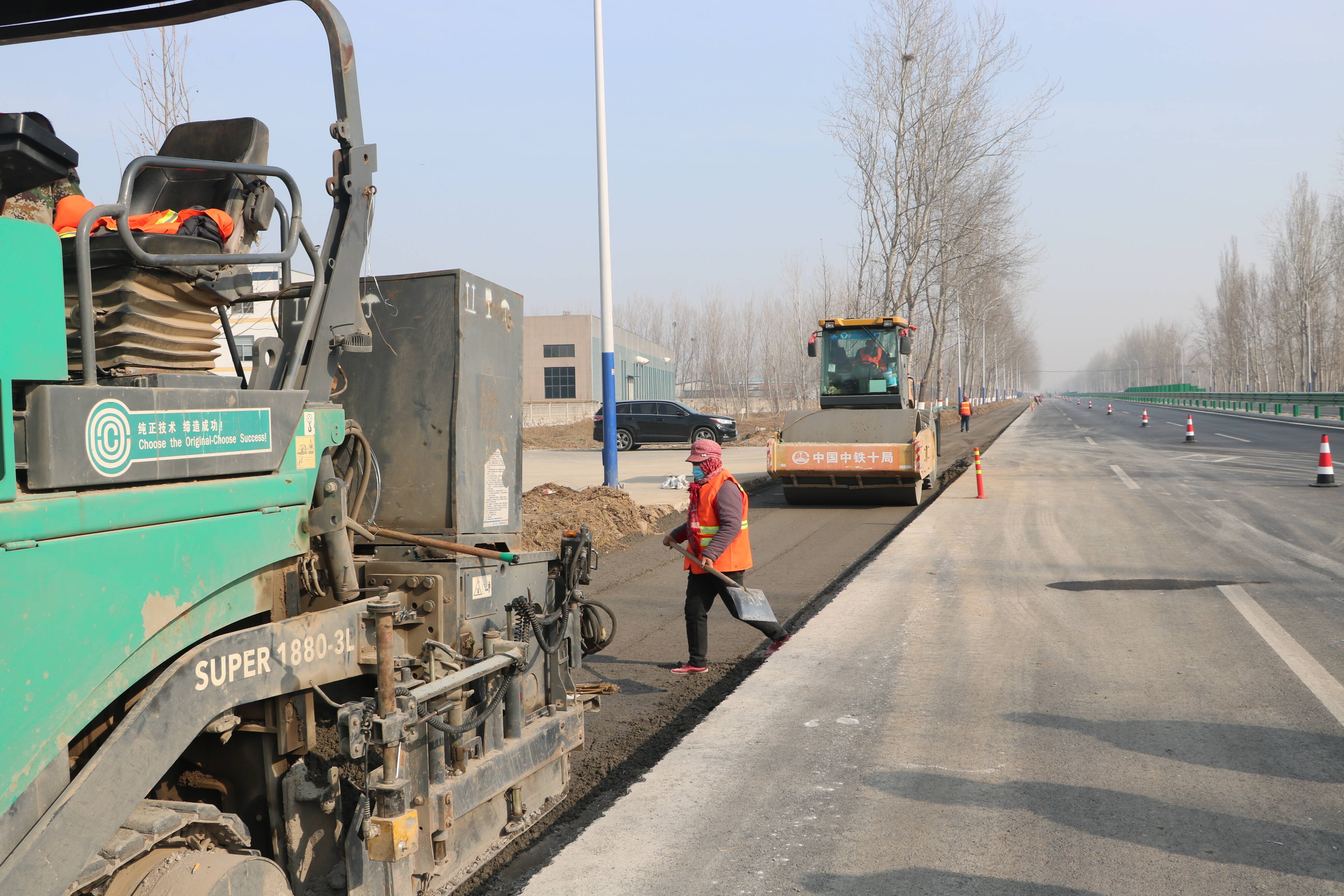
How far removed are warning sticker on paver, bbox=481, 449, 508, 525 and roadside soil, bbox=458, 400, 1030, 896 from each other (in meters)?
1.41

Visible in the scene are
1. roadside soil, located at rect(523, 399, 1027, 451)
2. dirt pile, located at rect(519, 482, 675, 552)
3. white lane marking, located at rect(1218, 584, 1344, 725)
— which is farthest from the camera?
roadside soil, located at rect(523, 399, 1027, 451)

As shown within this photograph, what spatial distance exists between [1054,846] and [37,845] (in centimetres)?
367

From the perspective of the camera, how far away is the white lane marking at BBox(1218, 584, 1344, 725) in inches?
236

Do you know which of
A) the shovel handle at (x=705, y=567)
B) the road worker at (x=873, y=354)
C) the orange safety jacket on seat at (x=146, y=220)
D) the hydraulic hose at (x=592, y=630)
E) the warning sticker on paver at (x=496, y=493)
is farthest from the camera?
the road worker at (x=873, y=354)

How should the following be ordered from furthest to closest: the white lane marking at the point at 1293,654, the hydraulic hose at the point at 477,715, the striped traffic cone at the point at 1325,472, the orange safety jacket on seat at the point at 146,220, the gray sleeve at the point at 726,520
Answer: the striped traffic cone at the point at 1325,472, the gray sleeve at the point at 726,520, the white lane marking at the point at 1293,654, the hydraulic hose at the point at 477,715, the orange safety jacket on seat at the point at 146,220

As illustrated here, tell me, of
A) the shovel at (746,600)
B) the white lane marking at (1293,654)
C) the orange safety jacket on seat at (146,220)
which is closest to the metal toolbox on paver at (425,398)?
the orange safety jacket on seat at (146,220)

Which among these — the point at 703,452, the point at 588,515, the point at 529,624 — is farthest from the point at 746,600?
the point at 588,515

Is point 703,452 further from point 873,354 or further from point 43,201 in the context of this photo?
point 873,354

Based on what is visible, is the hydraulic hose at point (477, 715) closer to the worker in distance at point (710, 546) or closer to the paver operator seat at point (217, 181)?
the paver operator seat at point (217, 181)

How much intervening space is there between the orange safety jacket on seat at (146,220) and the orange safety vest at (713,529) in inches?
178

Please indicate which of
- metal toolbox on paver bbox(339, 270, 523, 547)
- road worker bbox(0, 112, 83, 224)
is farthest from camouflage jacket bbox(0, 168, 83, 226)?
metal toolbox on paver bbox(339, 270, 523, 547)

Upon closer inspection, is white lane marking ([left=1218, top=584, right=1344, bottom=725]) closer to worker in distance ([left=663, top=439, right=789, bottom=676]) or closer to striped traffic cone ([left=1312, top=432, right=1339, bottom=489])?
worker in distance ([left=663, top=439, right=789, bottom=676])

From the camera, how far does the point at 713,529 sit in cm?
723

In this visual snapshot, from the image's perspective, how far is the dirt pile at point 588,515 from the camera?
493 inches
